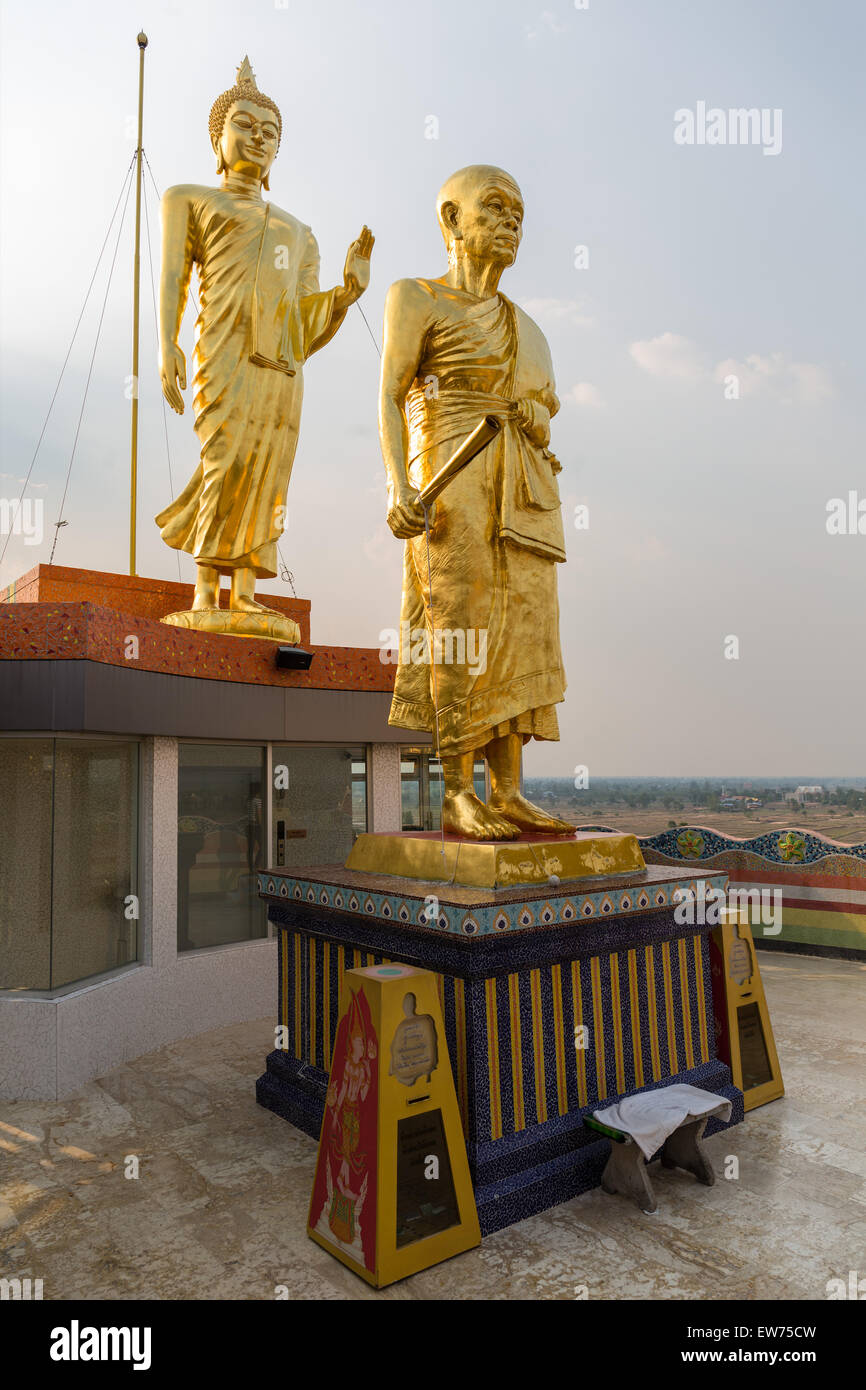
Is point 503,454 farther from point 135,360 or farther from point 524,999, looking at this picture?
point 135,360

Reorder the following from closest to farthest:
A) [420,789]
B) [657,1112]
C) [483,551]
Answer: [657,1112] < [483,551] < [420,789]

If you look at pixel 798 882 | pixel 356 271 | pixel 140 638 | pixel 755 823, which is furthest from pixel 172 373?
pixel 798 882

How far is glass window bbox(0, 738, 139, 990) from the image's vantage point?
14.6 ft

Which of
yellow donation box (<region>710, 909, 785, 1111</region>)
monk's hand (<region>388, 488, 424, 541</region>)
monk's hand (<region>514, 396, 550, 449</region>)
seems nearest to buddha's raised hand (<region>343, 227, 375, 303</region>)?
monk's hand (<region>514, 396, 550, 449</region>)

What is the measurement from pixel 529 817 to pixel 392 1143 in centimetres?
163

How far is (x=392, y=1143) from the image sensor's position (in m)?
2.60

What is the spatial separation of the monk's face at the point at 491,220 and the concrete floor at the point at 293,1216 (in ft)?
13.2

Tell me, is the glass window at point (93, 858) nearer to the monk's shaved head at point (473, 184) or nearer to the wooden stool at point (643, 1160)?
the wooden stool at point (643, 1160)

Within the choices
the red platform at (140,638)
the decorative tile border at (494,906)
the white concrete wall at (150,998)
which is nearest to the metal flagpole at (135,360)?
the red platform at (140,638)

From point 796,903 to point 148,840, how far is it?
5.86 m

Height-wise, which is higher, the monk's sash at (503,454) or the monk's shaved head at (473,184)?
the monk's shaved head at (473,184)

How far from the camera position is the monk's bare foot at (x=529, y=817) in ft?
12.7
